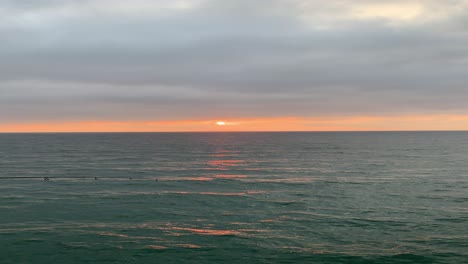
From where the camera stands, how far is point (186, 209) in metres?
46.6

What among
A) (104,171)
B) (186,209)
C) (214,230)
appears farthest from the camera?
(104,171)

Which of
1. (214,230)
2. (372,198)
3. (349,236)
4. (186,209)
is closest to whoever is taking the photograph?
(349,236)

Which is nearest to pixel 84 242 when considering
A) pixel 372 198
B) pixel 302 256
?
pixel 302 256

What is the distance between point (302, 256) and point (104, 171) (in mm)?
69754

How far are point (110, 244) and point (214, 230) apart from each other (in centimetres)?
973

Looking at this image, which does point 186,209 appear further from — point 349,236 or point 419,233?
point 419,233

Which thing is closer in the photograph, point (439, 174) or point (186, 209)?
point (186, 209)

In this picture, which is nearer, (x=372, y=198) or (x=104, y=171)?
(x=372, y=198)

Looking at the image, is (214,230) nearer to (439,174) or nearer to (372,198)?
(372,198)

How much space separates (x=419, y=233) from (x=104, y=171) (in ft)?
236

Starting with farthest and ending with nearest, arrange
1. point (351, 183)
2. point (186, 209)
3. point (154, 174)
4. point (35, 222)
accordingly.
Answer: point (154, 174) < point (351, 183) < point (186, 209) < point (35, 222)

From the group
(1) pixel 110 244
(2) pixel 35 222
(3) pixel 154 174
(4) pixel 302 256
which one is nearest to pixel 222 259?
(4) pixel 302 256

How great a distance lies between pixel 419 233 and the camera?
3538 cm

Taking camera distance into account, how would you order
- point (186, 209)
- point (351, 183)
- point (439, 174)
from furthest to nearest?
point (439, 174) < point (351, 183) < point (186, 209)
